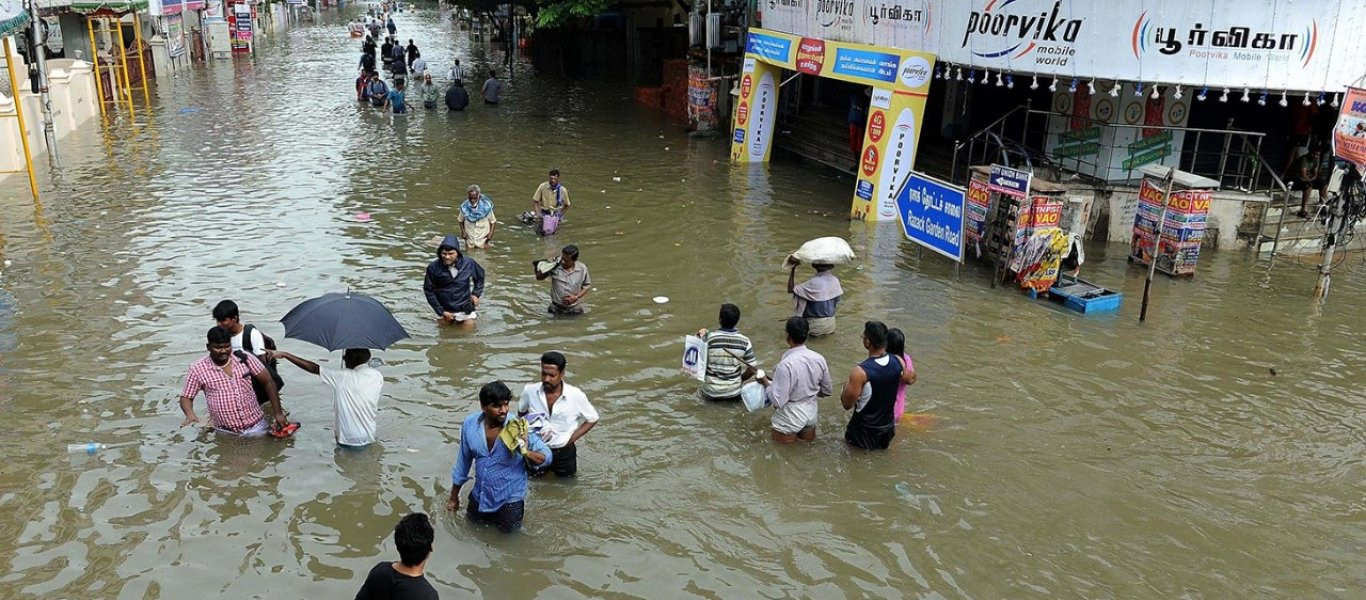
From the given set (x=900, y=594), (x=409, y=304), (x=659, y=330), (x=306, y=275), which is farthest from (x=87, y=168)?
(x=900, y=594)

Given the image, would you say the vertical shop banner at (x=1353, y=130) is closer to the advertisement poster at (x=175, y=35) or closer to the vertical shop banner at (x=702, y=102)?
the vertical shop banner at (x=702, y=102)

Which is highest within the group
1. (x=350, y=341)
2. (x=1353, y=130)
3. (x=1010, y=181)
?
(x=1353, y=130)

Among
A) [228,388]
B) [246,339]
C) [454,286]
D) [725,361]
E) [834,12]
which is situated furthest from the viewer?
[834,12]

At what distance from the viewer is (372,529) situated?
24.1 feet

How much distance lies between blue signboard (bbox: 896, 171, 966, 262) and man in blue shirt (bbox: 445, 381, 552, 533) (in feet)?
27.8

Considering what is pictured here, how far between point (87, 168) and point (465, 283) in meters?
13.4

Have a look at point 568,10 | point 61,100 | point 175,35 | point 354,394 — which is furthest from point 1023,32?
point 175,35

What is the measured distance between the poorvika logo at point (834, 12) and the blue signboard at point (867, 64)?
599 mm

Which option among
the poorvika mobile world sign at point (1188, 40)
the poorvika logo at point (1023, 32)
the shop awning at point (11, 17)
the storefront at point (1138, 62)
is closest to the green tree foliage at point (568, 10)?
the storefront at point (1138, 62)

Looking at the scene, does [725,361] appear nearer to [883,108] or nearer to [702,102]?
[883,108]

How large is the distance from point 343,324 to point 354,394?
572 millimetres

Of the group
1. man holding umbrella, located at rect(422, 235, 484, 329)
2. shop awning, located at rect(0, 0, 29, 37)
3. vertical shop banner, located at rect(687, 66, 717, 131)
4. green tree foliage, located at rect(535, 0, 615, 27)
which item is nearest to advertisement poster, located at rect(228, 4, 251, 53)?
green tree foliage, located at rect(535, 0, 615, 27)

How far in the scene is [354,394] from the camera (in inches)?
317

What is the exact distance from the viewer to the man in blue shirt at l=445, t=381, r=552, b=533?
6.58 m
